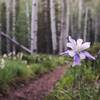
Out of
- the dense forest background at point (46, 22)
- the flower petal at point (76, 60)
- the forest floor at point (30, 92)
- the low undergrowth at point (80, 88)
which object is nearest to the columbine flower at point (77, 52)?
the flower petal at point (76, 60)

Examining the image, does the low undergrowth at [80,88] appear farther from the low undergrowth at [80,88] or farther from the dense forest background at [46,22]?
the dense forest background at [46,22]

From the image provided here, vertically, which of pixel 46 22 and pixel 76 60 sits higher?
pixel 76 60

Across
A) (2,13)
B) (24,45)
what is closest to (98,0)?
(2,13)

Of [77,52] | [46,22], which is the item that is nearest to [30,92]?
[77,52]

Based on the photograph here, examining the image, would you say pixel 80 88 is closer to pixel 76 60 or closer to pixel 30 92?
pixel 76 60

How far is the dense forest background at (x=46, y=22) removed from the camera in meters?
19.1

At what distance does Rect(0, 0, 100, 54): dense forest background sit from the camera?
19.1 m

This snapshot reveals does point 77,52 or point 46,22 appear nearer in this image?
point 77,52

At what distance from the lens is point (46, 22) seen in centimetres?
2234

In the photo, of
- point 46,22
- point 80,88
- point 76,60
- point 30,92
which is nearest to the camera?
point 76,60

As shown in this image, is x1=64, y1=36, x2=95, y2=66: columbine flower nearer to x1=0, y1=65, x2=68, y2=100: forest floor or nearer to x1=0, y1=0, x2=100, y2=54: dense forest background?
x1=0, y1=65, x2=68, y2=100: forest floor

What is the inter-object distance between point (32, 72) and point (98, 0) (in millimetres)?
21279

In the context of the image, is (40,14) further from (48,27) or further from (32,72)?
(32,72)

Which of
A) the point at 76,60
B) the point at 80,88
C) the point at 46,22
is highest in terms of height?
the point at 76,60
